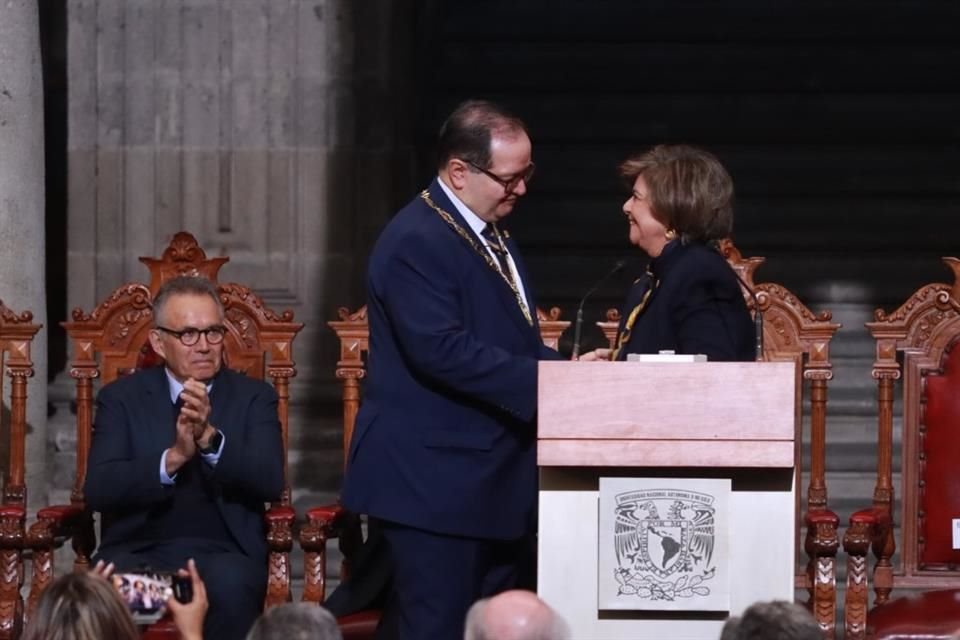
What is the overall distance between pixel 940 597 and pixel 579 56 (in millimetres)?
4167

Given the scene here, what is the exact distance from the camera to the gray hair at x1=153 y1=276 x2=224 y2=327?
5.62 metres

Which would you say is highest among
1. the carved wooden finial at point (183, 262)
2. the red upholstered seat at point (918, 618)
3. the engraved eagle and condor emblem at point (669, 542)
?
the carved wooden finial at point (183, 262)

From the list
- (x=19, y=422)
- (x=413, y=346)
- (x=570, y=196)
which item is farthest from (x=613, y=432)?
(x=570, y=196)

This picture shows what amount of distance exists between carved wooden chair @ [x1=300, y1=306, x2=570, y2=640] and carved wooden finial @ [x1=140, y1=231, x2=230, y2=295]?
0.42 metres

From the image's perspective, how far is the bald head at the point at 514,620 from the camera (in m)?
3.29

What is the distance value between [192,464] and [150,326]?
0.78 m

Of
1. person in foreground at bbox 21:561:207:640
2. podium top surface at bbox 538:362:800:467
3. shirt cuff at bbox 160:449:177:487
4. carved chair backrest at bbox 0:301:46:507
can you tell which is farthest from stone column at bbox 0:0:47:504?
person in foreground at bbox 21:561:207:640

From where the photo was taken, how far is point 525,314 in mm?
4973

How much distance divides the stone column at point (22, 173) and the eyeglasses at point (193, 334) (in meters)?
1.77

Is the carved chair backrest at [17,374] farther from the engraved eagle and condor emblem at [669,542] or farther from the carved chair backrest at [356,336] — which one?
the engraved eagle and condor emblem at [669,542]

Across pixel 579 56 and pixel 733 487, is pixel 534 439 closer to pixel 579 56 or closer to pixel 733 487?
pixel 733 487

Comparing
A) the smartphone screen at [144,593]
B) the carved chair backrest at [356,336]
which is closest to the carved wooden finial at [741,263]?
the carved chair backrest at [356,336]

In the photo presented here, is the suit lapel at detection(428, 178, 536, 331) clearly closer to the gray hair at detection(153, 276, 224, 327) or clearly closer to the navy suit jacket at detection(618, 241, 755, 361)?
the navy suit jacket at detection(618, 241, 755, 361)

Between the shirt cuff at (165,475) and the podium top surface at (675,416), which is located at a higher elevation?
the podium top surface at (675,416)
